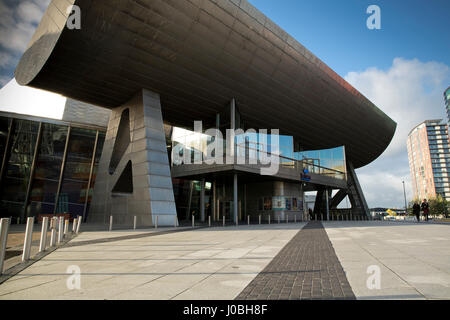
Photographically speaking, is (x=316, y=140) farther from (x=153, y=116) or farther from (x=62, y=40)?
(x=62, y=40)

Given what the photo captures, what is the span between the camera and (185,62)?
778 inches

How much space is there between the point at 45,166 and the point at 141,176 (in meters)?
14.5

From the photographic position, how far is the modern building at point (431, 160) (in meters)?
135

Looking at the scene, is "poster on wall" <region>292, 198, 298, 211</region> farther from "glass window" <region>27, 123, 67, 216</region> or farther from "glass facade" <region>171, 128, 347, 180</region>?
"glass window" <region>27, 123, 67, 216</region>

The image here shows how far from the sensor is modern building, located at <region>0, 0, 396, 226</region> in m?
17.0

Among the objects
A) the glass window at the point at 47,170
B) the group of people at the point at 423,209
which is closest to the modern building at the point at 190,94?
the glass window at the point at 47,170

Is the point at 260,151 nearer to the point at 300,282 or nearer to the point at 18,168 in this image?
the point at 300,282

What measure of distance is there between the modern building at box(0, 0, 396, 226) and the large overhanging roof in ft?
0.26

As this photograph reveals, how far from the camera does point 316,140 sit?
36.9 metres

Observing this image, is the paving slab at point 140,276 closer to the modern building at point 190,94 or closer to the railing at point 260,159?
the modern building at point 190,94

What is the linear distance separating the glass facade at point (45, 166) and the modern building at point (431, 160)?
147564 mm

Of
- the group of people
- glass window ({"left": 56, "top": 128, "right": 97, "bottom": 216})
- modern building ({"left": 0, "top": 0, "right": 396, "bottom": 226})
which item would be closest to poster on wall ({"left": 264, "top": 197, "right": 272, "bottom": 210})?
modern building ({"left": 0, "top": 0, "right": 396, "bottom": 226})

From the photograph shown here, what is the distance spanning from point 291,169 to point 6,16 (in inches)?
952

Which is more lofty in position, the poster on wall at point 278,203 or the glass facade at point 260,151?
the glass facade at point 260,151
